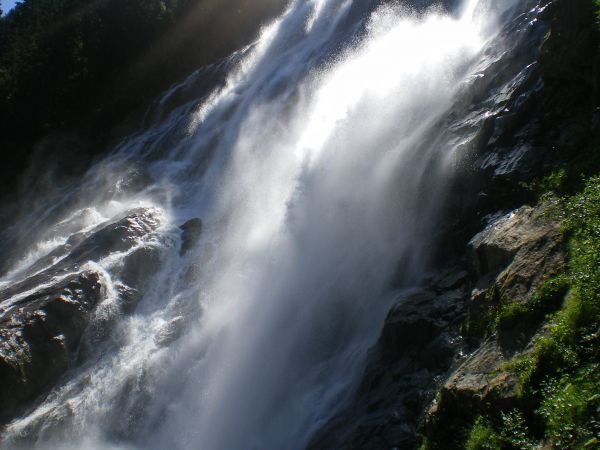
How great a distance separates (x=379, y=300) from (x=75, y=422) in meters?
7.43

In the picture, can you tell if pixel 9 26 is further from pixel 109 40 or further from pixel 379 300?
pixel 379 300

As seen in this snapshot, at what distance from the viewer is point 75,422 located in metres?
12.6

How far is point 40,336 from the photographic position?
14.6 m

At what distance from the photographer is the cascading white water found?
1112 centimetres

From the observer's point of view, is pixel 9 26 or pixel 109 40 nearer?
pixel 109 40

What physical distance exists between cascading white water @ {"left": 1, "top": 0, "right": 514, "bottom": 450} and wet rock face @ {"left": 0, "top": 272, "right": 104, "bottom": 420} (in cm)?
61

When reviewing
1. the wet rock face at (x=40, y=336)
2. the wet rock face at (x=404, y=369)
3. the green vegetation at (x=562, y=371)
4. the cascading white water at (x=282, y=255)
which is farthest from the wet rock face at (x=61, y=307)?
the green vegetation at (x=562, y=371)

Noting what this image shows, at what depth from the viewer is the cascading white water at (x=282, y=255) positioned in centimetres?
1112

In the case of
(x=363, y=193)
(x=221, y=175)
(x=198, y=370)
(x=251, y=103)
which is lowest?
(x=198, y=370)

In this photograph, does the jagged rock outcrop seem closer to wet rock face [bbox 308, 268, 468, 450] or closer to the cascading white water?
wet rock face [bbox 308, 268, 468, 450]

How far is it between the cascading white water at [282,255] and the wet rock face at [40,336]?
1.99 feet

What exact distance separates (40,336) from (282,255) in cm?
670

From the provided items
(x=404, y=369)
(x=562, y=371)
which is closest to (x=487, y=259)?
(x=404, y=369)

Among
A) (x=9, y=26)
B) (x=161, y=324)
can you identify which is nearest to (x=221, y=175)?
(x=161, y=324)
